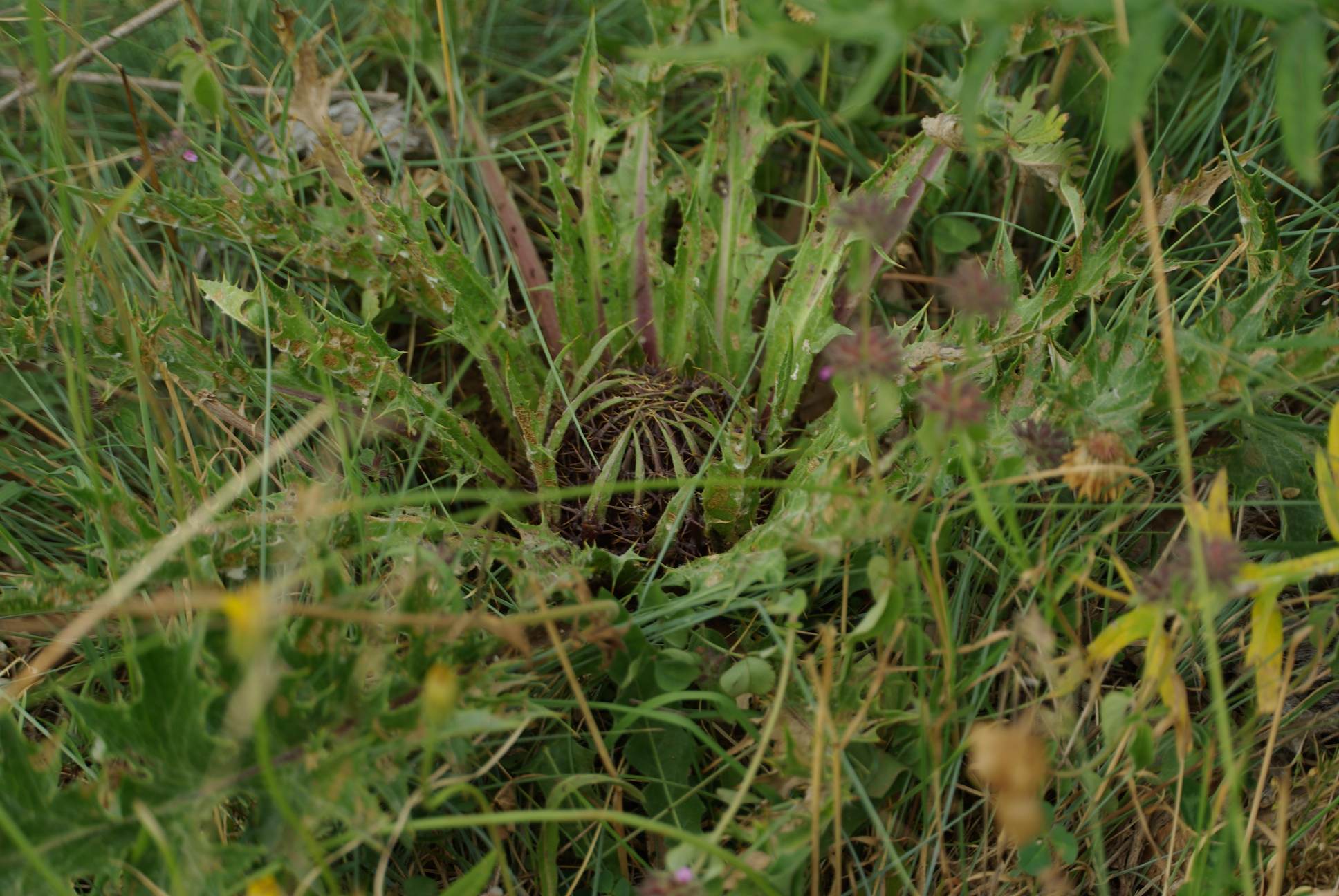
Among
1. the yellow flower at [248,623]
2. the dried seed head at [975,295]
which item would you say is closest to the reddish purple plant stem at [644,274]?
the dried seed head at [975,295]

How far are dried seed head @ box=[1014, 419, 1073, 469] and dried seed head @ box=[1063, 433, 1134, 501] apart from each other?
0.01 metres

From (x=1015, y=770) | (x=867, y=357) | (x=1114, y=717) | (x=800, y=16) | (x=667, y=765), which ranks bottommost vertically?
(x=667, y=765)

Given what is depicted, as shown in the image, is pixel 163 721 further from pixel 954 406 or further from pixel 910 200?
pixel 910 200

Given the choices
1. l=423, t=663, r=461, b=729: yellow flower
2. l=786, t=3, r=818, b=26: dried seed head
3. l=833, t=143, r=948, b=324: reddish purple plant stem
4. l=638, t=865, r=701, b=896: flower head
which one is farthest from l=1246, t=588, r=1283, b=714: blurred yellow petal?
l=786, t=3, r=818, b=26: dried seed head

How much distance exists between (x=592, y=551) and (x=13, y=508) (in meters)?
1.06

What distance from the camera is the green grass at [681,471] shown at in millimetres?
1064

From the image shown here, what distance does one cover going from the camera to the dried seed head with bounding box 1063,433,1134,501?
115cm

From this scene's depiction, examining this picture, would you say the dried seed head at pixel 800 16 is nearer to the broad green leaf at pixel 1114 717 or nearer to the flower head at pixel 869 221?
the flower head at pixel 869 221

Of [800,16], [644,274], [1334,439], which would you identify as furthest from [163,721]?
[800,16]

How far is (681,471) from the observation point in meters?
1.57

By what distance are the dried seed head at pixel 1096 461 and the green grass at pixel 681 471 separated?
0.5 inches

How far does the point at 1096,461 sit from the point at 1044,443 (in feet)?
0.19

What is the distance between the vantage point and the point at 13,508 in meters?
1.75

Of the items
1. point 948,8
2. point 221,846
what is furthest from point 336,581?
point 948,8
